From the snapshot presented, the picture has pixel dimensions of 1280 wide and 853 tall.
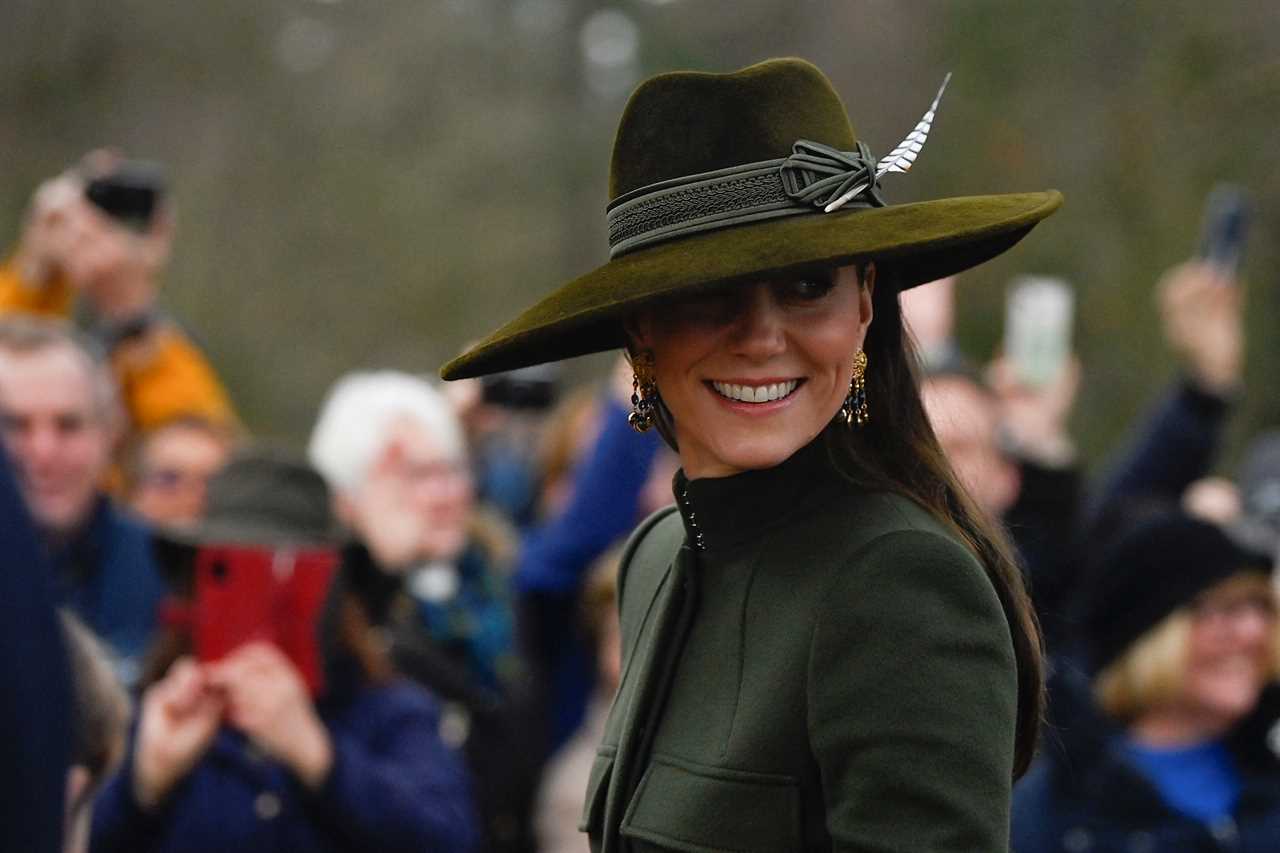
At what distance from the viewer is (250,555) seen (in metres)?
4.02

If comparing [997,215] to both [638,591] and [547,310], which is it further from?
[638,591]

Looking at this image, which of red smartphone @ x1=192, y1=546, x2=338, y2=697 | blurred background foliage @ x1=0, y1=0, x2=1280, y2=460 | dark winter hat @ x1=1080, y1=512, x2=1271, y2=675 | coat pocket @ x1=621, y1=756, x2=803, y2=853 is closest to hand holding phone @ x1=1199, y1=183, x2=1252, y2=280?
blurred background foliage @ x1=0, y1=0, x2=1280, y2=460

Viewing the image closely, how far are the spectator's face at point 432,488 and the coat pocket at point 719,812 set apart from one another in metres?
3.17

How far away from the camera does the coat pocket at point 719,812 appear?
2182 mm

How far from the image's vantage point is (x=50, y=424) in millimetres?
5000

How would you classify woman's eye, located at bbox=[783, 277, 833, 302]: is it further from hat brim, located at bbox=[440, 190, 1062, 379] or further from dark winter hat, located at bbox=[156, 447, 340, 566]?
dark winter hat, located at bbox=[156, 447, 340, 566]

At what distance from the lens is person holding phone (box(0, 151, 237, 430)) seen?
5.88 meters

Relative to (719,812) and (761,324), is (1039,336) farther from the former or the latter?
(719,812)

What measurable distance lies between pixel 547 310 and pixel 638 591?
1.70ft

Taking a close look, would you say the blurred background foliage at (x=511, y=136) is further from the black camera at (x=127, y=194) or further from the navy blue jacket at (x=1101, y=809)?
the black camera at (x=127, y=194)

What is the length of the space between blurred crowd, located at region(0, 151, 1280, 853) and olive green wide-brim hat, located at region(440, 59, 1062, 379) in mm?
580

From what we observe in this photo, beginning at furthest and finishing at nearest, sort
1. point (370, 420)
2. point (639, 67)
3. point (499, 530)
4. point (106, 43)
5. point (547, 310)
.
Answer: point (639, 67)
point (106, 43)
point (499, 530)
point (370, 420)
point (547, 310)

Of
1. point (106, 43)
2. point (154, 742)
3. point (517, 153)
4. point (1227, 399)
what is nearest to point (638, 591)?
point (154, 742)

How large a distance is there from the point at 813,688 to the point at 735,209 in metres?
0.55
